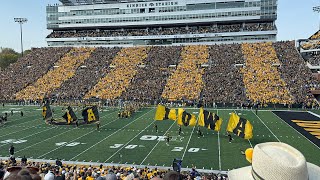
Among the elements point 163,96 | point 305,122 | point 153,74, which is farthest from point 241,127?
point 153,74

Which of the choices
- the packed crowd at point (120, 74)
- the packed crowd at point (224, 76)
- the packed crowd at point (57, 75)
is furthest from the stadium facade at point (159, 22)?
the packed crowd at point (57, 75)

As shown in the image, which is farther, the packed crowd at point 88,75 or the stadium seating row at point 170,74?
the packed crowd at point 88,75

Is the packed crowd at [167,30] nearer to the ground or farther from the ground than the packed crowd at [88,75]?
farther from the ground

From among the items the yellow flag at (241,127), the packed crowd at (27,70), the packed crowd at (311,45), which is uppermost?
the packed crowd at (311,45)

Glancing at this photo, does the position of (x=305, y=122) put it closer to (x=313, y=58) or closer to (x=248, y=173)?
(x=313, y=58)

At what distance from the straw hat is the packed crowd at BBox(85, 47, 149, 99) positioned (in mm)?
47569

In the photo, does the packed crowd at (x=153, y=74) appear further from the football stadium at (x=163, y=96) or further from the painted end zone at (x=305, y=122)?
the painted end zone at (x=305, y=122)

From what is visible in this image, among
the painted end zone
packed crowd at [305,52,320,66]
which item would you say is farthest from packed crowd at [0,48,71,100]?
packed crowd at [305,52,320,66]

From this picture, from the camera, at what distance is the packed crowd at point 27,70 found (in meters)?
56.6

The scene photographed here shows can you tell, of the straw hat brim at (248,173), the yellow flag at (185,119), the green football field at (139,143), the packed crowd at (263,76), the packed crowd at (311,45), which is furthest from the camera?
the packed crowd at (311,45)

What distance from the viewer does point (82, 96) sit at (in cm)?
5100

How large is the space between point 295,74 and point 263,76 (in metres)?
4.50

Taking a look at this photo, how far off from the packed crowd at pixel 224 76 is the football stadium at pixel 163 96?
0.17 meters

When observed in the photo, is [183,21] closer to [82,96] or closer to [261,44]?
[261,44]
